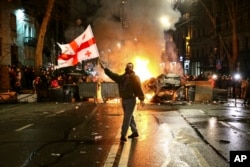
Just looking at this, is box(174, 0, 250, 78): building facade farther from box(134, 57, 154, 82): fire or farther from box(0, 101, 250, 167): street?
box(0, 101, 250, 167): street

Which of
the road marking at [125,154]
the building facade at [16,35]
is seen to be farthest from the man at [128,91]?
the building facade at [16,35]

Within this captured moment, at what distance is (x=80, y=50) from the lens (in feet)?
54.1

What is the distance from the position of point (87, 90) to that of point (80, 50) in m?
8.48

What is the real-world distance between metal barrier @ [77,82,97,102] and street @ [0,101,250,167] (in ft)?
31.6

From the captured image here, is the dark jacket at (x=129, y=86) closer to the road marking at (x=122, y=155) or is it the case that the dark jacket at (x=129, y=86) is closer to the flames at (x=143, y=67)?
the road marking at (x=122, y=155)

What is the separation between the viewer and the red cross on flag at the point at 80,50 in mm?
14961

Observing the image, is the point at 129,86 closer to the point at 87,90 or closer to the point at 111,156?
the point at 111,156

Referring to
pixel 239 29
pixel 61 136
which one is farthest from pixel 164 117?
pixel 239 29

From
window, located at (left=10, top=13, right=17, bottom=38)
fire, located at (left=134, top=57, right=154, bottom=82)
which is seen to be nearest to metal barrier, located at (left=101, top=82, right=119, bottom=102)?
fire, located at (left=134, top=57, right=154, bottom=82)

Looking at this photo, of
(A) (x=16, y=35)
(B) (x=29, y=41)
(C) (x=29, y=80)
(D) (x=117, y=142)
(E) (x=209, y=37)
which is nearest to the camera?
(D) (x=117, y=142)

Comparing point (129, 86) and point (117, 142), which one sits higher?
point (129, 86)

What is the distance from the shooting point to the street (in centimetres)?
782

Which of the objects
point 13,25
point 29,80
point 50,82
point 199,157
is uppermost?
point 13,25

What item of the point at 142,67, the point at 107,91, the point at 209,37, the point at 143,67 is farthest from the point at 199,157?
the point at 209,37
